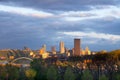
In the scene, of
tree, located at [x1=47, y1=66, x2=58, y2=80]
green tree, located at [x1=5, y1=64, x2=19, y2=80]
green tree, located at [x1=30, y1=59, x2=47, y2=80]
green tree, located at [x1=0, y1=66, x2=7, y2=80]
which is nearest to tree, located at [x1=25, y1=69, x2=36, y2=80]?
green tree, located at [x1=30, y1=59, x2=47, y2=80]

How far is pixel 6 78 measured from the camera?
1045 inches

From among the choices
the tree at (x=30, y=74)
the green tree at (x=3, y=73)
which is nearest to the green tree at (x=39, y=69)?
the tree at (x=30, y=74)

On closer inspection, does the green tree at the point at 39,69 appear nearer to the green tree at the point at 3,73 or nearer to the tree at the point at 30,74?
the tree at the point at 30,74

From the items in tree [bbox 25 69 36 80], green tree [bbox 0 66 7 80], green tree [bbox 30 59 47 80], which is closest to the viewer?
tree [bbox 25 69 36 80]

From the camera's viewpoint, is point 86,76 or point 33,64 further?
point 33,64

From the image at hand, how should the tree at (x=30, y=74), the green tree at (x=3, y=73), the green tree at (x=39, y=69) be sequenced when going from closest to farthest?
the tree at (x=30, y=74), the green tree at (x=3, y=73), the green tree at (x=39, y=69)

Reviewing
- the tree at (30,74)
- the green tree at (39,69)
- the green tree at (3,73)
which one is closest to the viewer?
the tree at (30,74)

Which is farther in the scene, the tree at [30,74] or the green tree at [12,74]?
the green tree at [12,74]

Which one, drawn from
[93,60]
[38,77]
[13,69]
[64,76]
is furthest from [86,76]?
[93,60]

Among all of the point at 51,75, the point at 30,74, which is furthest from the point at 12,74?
the point at 51,75

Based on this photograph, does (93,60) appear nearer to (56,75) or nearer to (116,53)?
(116,53)

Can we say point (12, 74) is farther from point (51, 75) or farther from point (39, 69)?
point (51, 75)

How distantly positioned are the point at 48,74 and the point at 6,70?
3170 mm

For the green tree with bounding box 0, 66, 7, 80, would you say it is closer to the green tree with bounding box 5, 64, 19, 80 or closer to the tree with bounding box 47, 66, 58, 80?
the green tree with bounding box 5, 64, 19, 80
